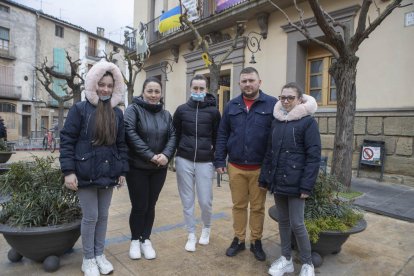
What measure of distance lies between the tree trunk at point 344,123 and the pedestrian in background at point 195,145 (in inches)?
107

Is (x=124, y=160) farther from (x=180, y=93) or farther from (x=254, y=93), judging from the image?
(x=180, y=93)

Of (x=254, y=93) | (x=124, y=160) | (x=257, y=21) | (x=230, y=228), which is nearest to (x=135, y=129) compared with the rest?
(x=124, y=160)

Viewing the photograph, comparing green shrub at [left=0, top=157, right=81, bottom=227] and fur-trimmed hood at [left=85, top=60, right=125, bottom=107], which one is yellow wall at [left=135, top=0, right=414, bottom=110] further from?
green shrub at [left=0, top=157, right=81, bottom=227]

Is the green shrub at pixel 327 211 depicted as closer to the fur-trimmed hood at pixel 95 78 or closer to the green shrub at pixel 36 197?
the fur-trimmed hood at pixel 95 78

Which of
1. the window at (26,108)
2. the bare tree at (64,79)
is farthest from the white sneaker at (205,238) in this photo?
the window at (26,108)

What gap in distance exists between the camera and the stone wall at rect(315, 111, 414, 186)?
635cm

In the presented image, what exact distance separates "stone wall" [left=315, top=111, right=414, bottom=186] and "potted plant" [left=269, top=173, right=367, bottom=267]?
3.93m

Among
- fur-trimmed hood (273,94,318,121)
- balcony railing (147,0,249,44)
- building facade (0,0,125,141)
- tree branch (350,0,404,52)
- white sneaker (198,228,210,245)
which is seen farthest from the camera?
building facade (0,0,125,141)

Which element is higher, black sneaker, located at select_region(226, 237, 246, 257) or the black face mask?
the black face mask

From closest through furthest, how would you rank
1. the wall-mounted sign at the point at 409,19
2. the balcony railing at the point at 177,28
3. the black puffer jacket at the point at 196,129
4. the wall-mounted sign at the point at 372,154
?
the black puffer jacket at the point at 196,129, the wall-mounted sign at the point at 409,19, the wall-mounted sign at the point at 372,154, the balcony railing at the point at 177,28

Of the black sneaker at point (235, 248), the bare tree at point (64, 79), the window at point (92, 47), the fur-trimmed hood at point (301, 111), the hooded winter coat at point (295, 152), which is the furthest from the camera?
the window at point (92, 47)

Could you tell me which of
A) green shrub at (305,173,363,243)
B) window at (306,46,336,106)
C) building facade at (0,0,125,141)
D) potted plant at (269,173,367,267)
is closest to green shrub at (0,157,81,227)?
potted plant at (269,173,367,267)

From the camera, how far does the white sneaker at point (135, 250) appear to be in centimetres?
315

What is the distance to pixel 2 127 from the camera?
9.86m
